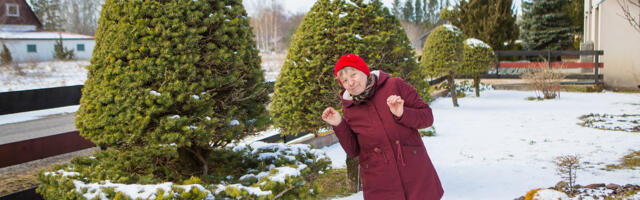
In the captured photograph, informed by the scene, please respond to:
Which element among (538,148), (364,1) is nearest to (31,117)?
(364,1)

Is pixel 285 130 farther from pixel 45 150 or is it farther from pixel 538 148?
pixel 538 148

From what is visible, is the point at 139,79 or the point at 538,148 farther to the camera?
the point at 538,148

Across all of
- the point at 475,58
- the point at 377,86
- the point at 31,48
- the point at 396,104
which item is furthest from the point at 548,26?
the point at 31,48

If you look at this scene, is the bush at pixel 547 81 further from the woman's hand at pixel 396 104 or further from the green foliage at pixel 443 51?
the woman's hand at pixel 396 104

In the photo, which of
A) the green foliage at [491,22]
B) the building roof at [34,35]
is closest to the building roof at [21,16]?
the building roof at [34,35]

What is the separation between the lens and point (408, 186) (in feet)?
8.55

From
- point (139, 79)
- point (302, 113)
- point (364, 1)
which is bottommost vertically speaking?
point (302, 113)

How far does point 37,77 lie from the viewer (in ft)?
81.0

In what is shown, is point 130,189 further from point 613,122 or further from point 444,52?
point 444,52

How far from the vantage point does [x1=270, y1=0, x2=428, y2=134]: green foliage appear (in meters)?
4.39

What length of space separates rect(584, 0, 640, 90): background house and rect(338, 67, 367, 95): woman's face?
15.5 meters

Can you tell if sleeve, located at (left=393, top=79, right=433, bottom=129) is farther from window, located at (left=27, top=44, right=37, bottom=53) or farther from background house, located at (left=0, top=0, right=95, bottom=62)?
window, located at (left=27, top=44, right=37, bottom=53)

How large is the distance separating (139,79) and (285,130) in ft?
7.61

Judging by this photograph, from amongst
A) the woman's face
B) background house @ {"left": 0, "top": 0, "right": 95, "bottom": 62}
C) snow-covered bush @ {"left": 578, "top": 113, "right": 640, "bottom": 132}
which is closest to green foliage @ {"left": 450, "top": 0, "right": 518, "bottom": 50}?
snow-covered bush @ {"left": 578, "top": 113, "right": 640, "bottom": 132}
